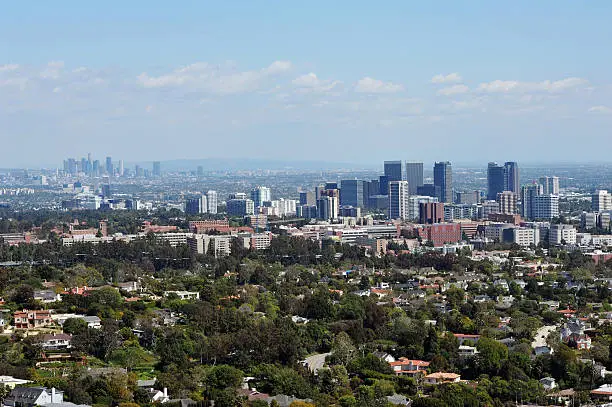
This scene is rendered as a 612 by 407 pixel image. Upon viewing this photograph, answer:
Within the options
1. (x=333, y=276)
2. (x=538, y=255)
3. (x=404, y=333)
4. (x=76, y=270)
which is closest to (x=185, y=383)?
(x=404, y=333)

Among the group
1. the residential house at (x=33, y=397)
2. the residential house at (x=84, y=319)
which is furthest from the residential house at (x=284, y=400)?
the residential house at (x=84, y=319)

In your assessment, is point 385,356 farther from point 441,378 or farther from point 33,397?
point 33,397

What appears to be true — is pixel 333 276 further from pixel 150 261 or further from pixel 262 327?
pixel 262 327

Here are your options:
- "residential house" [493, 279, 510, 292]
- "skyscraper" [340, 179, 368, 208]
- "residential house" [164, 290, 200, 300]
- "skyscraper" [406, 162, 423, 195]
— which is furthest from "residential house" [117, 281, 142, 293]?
"skyscraper" [406, 162, 423, 195]

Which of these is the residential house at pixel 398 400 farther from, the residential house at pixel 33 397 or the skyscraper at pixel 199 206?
the skyscraper at pixel 199 206

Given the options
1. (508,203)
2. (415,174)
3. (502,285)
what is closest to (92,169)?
(415,174)
